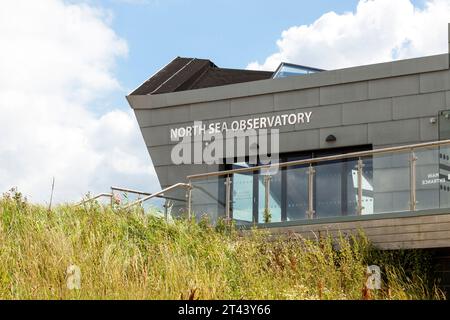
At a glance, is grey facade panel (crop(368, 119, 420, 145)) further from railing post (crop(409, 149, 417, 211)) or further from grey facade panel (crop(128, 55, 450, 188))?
railing post (crop(409, 149, 417, 211))

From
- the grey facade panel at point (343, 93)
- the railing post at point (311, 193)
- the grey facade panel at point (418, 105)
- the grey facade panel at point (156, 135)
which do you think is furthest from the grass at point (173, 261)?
the grey facade panel at point (156, 135)

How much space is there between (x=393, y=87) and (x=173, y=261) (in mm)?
10076

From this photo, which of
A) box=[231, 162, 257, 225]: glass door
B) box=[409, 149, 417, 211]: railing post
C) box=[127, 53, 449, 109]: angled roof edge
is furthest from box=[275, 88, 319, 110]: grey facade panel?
box=[409, 149, 417, 211]: railing post

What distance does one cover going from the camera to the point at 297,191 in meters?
18.4

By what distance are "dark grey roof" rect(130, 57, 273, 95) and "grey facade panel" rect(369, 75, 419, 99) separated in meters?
7.32

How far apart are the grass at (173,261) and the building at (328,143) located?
751mm

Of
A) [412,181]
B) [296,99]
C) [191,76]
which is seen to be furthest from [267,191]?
[191,76]

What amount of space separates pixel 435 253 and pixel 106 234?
237 inches

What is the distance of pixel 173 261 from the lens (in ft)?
47.9

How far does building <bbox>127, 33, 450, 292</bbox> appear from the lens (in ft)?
54.7

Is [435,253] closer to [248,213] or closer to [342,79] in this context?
[248,213]

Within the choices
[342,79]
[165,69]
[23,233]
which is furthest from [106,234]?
[165,69]

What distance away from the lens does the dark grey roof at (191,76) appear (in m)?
28.5

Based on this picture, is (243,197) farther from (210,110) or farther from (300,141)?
(210,110)
